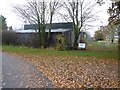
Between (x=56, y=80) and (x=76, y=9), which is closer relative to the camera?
(x=56, y=80)

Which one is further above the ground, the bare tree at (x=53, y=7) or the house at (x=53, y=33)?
the bare tree at (x=53, y=7)

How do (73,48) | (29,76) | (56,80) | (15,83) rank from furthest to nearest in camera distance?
1. (73,48)
2. (29,76)
3. (56,80)
4. (15,83)

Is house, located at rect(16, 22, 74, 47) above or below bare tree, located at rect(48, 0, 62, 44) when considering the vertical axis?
below

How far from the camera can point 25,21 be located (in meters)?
24.7

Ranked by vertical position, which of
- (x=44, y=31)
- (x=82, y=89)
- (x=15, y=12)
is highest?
(x=15, y=12)

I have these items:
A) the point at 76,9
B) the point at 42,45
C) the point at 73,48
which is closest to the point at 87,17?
the point at 76,9

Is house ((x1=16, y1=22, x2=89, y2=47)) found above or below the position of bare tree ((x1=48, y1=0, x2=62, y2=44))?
below

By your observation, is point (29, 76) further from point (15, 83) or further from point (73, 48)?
point (73, 48)

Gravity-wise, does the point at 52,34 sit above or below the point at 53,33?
below

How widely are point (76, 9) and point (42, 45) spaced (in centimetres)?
513

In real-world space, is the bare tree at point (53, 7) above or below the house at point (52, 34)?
above

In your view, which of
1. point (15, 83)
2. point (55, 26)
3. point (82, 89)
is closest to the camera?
point (82, 89)

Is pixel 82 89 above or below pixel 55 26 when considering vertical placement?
below

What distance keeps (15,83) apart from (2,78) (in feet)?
2.77
